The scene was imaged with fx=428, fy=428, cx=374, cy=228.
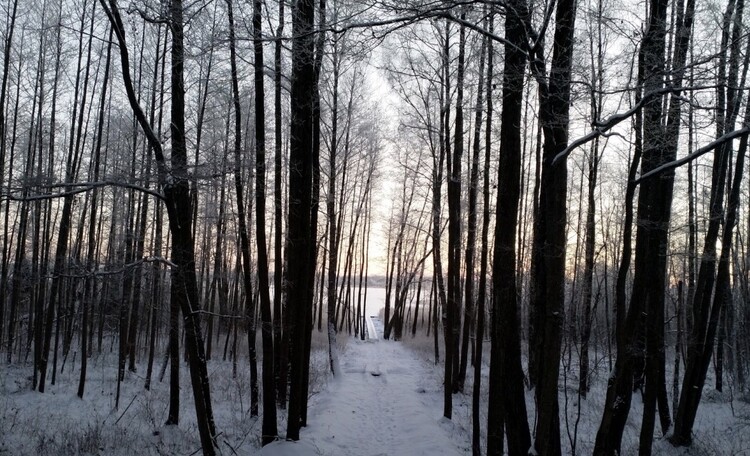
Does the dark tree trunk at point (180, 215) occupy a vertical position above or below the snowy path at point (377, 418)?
above

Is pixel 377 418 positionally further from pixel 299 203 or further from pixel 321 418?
pixel 299 203

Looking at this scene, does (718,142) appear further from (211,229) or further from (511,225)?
(211,229)

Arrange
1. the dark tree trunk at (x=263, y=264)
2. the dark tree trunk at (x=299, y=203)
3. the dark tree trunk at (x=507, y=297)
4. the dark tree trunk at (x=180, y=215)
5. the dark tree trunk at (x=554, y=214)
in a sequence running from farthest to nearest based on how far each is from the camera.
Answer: the dark tree trunk at (x=263, y=264), the dark tree trunk at (x=299, y=203), the dark tree trunk at (x=180, y=215), the dark tree trunk at (x=507, y=297), the dark tree trunk at (x=554, y=214)

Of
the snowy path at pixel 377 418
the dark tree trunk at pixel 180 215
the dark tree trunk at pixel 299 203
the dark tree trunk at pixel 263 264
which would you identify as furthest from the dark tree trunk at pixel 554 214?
the dark tree trunk at pixel 180 215

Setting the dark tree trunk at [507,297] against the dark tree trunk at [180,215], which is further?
the dark tree trunk at [180,215]

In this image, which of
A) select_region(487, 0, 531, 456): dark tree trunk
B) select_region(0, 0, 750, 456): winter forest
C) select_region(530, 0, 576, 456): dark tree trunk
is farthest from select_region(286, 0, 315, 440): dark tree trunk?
select_region(530, 0, 576, 456): dark tree trunk

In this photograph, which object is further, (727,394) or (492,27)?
(727,394)

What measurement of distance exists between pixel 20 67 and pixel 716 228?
19.2m

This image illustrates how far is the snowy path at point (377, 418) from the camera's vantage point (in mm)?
7660

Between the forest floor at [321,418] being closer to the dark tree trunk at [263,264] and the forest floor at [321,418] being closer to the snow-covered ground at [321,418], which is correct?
the snow-covered ground at [321,418]

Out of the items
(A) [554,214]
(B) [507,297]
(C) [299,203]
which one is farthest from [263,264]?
(A) [554,214]

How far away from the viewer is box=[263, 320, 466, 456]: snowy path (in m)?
7.66

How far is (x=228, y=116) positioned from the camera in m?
13.8

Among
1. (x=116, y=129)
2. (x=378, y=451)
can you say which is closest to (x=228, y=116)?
(x=116, y=129)
